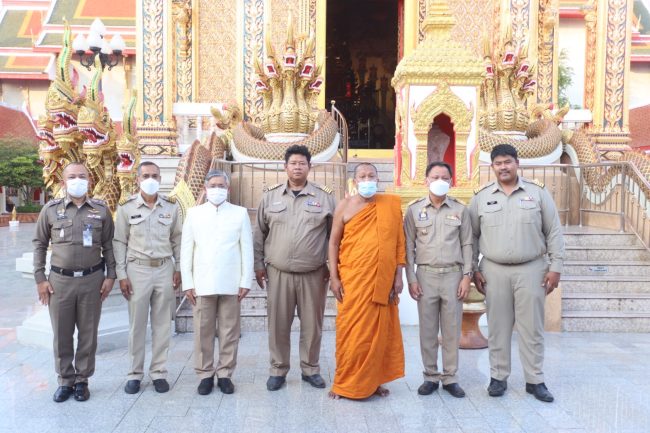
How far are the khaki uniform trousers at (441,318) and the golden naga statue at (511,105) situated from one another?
236 inches

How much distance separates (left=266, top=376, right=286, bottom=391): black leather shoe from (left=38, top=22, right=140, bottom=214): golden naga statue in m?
2.56

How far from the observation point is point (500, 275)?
4.15m

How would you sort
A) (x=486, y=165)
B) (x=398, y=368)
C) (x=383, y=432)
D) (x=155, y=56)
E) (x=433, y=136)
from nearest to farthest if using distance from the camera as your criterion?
(x=383, y=432)
(x=398, y=368)
(x=433, y=136)
(x=486, y=165)
(x=155, y=56)

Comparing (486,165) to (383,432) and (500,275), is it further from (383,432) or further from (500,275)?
(383,432)

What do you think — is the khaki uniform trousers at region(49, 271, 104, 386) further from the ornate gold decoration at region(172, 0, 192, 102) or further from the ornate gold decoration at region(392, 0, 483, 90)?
the ornate gold decoration at region(172, 0, 192, 102)

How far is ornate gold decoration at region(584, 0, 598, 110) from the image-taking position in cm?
1219

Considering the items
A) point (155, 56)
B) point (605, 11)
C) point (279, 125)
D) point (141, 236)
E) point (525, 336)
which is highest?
point (605, 11)

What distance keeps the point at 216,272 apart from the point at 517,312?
2165mm

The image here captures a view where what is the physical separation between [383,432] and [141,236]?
2.17 meters

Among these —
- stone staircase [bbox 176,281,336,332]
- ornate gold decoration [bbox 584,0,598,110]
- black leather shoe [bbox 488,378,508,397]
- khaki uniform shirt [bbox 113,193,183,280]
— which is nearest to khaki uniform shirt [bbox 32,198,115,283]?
khaki uniform shirt [bbox 113,193,183,280]

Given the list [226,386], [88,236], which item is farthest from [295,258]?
[88,236]

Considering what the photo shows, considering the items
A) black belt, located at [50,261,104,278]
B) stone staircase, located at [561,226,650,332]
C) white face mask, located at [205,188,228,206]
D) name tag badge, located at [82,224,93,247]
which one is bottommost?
stone staircase, located at [561,226,650,332]

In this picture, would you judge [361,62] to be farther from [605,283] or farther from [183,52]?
[605,283]

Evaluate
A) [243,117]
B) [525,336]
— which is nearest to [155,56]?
[243,117]
